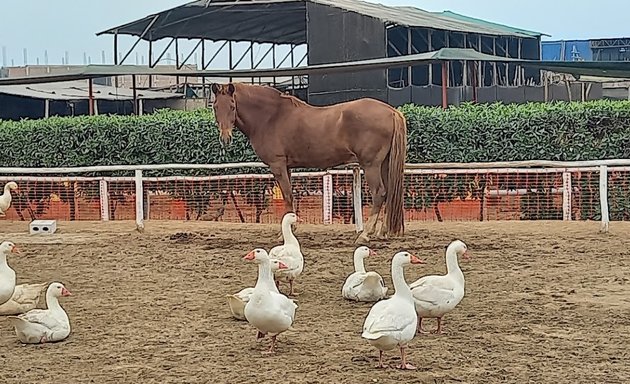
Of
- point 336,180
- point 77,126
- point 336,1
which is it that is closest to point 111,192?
point 77,126

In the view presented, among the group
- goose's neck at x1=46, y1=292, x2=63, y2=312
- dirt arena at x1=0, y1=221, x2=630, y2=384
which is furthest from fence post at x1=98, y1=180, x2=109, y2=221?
goose's neck at x1=46, y1=292, x2=63, y2=312

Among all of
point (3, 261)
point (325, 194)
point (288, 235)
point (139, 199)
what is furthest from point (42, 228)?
point (3, 261)

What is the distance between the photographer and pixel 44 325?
595cm

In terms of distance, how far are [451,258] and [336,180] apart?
7303 mm

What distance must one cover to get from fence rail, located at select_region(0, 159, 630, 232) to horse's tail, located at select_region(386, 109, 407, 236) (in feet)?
2.85

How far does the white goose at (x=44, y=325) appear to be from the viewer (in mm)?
5922

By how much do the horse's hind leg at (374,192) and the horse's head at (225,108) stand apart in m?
1.83

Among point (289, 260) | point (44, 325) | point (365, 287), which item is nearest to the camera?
point (44, 325)

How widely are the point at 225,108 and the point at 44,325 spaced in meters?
5.75

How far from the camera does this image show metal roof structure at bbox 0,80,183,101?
2383 centimetres

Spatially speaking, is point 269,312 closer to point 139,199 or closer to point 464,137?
point 139,199

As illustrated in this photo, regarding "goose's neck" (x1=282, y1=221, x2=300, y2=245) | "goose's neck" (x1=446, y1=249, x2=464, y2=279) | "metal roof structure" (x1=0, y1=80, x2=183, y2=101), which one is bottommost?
"goose's neck" (x1=446, y1=249, x2=464, y2=279)

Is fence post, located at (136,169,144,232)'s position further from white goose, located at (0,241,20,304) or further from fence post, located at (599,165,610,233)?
fence post, located at (599,165,610,233)

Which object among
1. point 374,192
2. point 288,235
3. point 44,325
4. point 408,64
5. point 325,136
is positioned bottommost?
point 44,325
